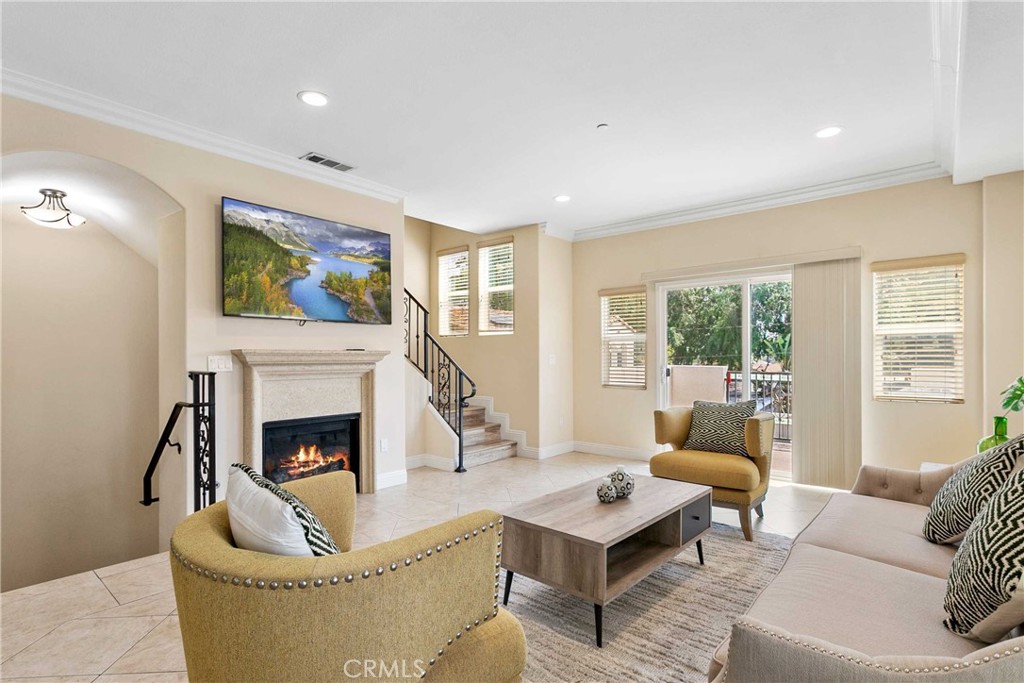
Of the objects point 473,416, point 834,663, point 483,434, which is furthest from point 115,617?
point 473,416

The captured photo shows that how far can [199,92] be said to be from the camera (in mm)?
3123

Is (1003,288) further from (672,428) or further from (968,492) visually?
(968,492)

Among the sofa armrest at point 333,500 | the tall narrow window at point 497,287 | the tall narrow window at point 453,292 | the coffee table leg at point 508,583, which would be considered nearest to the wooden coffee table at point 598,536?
the coffee table leg at point 508,583

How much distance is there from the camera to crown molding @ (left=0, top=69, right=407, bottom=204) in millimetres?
2979

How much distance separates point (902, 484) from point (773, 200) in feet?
10.7

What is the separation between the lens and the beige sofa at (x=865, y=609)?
2.99 feet

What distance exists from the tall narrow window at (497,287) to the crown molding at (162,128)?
7.18 ft

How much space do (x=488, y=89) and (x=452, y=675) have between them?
2946 mm

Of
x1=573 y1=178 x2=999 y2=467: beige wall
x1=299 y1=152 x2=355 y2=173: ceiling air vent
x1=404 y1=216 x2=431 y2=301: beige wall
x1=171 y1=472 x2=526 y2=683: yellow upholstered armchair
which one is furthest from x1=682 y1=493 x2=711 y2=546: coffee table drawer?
x1=404 y1=216 x2=431 y2=301: beige wall

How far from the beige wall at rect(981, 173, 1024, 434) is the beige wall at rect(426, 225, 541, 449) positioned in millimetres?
4064

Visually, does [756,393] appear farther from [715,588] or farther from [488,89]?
[488,89]

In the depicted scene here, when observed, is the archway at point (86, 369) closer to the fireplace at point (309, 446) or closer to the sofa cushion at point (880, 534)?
the fireplace at point (309, 446)

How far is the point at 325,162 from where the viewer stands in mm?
4270

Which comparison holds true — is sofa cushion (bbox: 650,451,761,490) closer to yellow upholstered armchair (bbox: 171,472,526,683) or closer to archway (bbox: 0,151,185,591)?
yellow upholstered armchair (bbox: 171,472,526,683)
